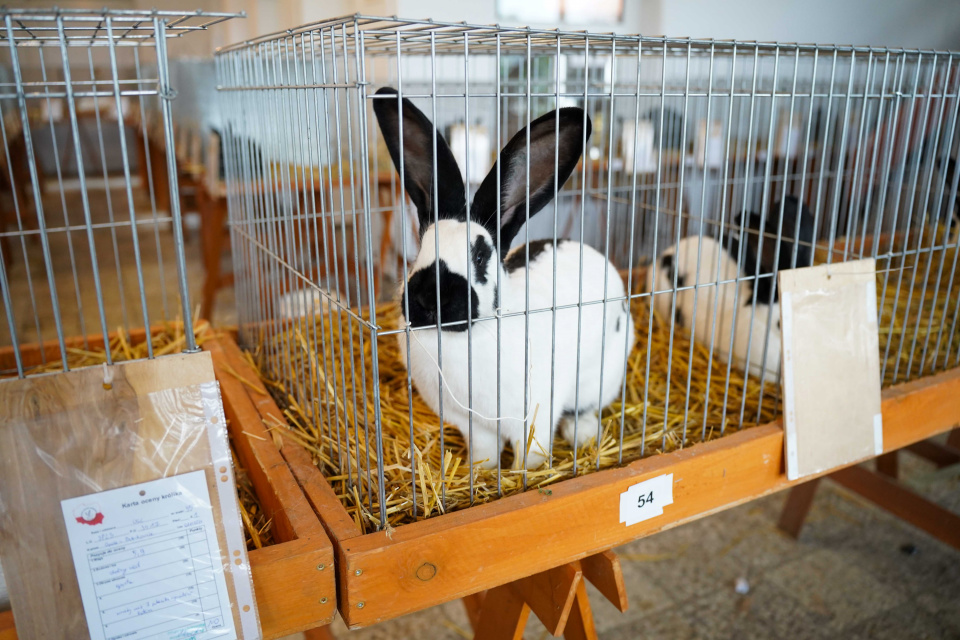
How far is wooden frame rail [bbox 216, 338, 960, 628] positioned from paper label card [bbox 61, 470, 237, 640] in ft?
0.68

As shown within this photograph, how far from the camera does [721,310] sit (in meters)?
2.20

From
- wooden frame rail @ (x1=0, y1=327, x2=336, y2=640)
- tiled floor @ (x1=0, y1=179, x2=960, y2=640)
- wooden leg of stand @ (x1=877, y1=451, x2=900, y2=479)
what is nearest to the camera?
wooden frame rail @ (x1=0, y1=327, x2=336, y2=640)

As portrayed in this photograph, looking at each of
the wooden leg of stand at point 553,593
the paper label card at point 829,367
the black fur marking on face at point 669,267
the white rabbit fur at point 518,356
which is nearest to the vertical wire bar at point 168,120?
the white rabbit fur at point 518,356

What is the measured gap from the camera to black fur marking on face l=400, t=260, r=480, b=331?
117 cm

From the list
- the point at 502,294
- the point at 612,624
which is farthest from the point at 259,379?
the point at 612,624

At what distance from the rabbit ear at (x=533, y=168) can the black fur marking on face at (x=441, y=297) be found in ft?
0.50

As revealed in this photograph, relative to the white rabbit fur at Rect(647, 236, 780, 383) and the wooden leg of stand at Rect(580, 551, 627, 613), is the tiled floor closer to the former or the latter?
the white rabbit fur at Rect(647, 236, 780, 383)

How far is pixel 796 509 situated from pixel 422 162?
1957 millimetres

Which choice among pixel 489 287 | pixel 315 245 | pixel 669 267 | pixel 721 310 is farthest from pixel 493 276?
pixel 669 267

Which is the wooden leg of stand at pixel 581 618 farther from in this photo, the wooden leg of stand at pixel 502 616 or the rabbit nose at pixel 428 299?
the rabbit nose at pixel 428 299

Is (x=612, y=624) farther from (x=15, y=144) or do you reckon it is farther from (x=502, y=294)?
(x=15, y=144)

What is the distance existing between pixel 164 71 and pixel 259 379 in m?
1.06

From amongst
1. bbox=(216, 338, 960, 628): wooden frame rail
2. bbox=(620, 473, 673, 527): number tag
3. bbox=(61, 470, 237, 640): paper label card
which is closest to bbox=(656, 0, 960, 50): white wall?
bbox=(216, 338, 960, 628): wooden frame rail

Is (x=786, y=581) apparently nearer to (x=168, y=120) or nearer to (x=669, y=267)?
(x=669, y=267)
